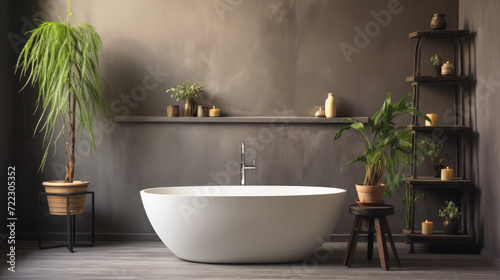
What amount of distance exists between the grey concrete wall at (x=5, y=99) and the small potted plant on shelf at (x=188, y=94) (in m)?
1.51

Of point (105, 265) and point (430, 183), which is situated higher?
point (430, 183)

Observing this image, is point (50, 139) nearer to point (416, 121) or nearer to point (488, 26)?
point (416, 121)

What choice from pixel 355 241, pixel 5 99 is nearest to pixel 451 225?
pixel 355 241

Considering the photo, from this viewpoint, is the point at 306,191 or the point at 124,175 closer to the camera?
the point at 306,191

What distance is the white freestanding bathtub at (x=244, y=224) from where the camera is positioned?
3.67 meters

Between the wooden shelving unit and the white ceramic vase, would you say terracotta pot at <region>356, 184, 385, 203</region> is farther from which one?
the white ceramic vase

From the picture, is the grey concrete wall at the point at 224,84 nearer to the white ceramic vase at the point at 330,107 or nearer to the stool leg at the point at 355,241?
the white ceramic vase at the point at 330,107

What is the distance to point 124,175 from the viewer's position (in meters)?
5.01

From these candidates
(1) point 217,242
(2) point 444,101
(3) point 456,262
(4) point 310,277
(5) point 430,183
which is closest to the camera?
(4) point 310,277

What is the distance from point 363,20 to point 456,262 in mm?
2274

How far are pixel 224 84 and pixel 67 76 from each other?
139cm

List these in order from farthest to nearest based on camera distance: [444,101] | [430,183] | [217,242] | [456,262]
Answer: [444,101] → [430,183] → [456,262] → [217,242]

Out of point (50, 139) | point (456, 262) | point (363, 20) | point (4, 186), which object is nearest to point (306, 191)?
point (456, 262)

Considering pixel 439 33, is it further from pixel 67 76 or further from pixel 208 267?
pixel 67 76
